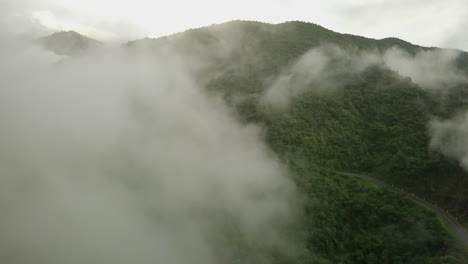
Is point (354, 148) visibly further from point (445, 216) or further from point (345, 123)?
point (445, 216)

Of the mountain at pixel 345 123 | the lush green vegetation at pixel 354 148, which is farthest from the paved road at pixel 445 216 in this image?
the lush green vegetation at pixel 354 148

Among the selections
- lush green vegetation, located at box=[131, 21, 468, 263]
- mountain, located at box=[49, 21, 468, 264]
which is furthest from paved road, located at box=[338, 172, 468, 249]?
lush green vegetation, located at box=[131, 21, 468, 263]

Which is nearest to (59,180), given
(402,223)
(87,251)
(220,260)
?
(87,251)

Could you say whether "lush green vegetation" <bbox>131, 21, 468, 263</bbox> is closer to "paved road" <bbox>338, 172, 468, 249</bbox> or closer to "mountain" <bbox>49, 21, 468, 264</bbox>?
"mountain" <bbox>49, 21, 468, 264</bbox>

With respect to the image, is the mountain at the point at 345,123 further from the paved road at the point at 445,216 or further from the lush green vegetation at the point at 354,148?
the paved road at the point at 445,216

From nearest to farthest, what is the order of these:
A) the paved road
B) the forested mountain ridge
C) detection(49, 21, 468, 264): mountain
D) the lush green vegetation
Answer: the paved road, the lush green vegetation, detection(49, 21, 468, 264): mountain, the forested mountain ridge

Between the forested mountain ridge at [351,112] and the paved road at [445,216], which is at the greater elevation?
the forested mountain ridge at [351,112]
